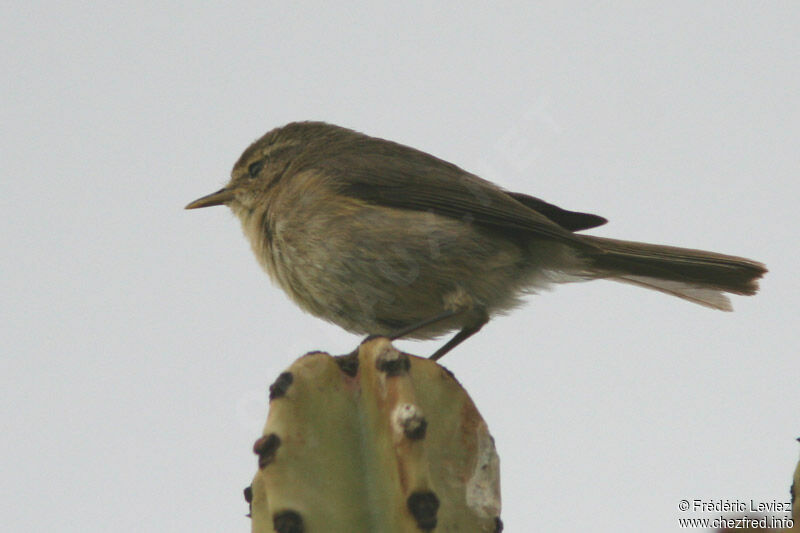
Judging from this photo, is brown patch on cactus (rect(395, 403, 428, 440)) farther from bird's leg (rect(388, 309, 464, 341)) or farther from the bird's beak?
the bird's beak

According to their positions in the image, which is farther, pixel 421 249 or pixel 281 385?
pixel 421 249

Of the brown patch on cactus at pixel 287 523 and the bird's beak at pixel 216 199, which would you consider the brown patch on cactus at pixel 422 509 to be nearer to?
the brown patch on cactus at pixel 287 523

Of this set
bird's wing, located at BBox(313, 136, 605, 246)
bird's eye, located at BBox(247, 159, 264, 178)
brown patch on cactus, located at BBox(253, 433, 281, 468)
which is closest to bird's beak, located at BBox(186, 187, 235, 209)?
bird's eye, located at BBox(247, 159, 264, 178)

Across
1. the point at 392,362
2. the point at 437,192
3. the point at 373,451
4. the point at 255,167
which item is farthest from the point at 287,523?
the point at 255,167

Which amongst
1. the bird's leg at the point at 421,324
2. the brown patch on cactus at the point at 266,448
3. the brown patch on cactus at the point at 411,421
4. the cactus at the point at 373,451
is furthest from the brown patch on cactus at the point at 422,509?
the bird's leg at the point at 421,324

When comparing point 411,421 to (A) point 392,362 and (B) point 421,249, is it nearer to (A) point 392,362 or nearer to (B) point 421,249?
(A) point 392,362

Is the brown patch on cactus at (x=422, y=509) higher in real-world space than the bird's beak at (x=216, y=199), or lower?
lower

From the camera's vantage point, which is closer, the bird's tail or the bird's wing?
the bird's wing
